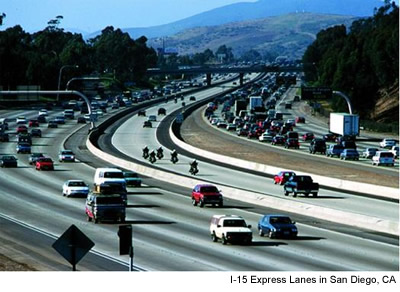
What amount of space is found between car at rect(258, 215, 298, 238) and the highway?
56 centimetres

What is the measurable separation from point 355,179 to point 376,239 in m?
37.9

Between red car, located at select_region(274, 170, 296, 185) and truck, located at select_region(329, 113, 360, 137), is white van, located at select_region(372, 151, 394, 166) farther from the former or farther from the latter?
truck, located at select_region(329, 113, 360, 137)

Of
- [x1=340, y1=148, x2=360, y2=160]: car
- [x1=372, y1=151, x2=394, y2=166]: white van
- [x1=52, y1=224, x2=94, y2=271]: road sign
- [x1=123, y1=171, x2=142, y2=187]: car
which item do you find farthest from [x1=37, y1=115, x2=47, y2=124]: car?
[x1=52, y1=224, x2=94, y2=271]: road sign

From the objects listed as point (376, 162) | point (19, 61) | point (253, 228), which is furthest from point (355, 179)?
point (19, 61)

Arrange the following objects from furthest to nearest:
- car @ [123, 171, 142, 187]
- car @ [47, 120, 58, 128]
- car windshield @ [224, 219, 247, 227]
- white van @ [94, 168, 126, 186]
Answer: car @ [47, 120, 58, 128], car @ [123, 171, 142, 187], white van @ [94, 168, 126, 186], car windshield @ [224, 219, 247, 227]

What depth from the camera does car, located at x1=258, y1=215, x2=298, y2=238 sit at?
47750 mm

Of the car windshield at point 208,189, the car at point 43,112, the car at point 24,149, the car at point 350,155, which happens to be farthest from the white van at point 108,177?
the car at point 43,112

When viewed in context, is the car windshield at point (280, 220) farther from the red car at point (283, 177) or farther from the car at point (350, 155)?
the car at point (350, 155)

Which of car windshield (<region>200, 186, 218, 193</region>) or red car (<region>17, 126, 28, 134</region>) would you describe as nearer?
car windshield (<region>200, 186, 218, 193</region>)

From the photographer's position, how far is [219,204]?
213 feet

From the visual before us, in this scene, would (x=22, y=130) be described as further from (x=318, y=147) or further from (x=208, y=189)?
(x=208, y=189)

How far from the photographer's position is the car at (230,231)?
44969 mm

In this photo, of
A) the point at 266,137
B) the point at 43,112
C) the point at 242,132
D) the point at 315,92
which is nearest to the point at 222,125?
the point at 242,132
